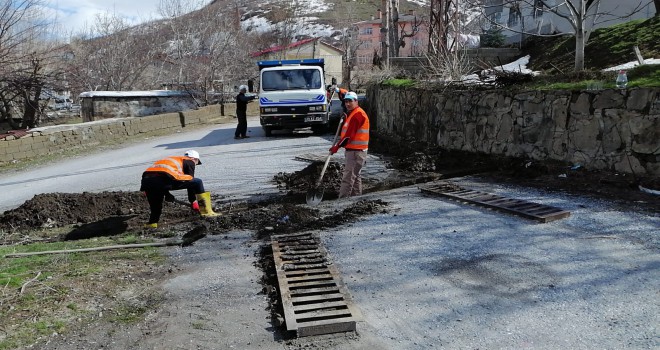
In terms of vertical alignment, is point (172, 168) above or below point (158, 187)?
above

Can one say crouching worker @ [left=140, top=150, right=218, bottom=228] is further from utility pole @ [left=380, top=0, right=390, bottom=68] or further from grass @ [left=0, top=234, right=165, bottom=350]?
utility pole @ [left=380, top=0, right=390, bottom=68]

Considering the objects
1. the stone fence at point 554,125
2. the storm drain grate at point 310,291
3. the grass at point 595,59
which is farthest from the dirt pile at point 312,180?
the grass at point 595,59

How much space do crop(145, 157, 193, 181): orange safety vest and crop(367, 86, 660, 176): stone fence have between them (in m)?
5.83

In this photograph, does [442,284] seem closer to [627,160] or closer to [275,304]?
[275,304]

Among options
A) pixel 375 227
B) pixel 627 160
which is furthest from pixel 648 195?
pixel 375 227

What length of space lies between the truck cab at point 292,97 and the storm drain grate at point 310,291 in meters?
12.2

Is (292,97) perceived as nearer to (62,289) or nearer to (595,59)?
(595,59)

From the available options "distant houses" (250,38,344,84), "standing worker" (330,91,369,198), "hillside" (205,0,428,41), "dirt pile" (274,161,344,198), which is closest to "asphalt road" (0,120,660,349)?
"standing worker" (330,91,369,198)

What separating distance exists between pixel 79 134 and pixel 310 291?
15607 mm

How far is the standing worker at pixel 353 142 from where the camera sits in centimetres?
909

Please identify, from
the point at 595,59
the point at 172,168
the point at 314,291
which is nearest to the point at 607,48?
the point at 595,59

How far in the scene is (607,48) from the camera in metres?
16.2

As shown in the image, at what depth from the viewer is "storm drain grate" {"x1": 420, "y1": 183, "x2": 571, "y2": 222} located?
268 inches

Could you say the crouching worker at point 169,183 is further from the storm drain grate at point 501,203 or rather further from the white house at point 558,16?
the white house at point 558,16
